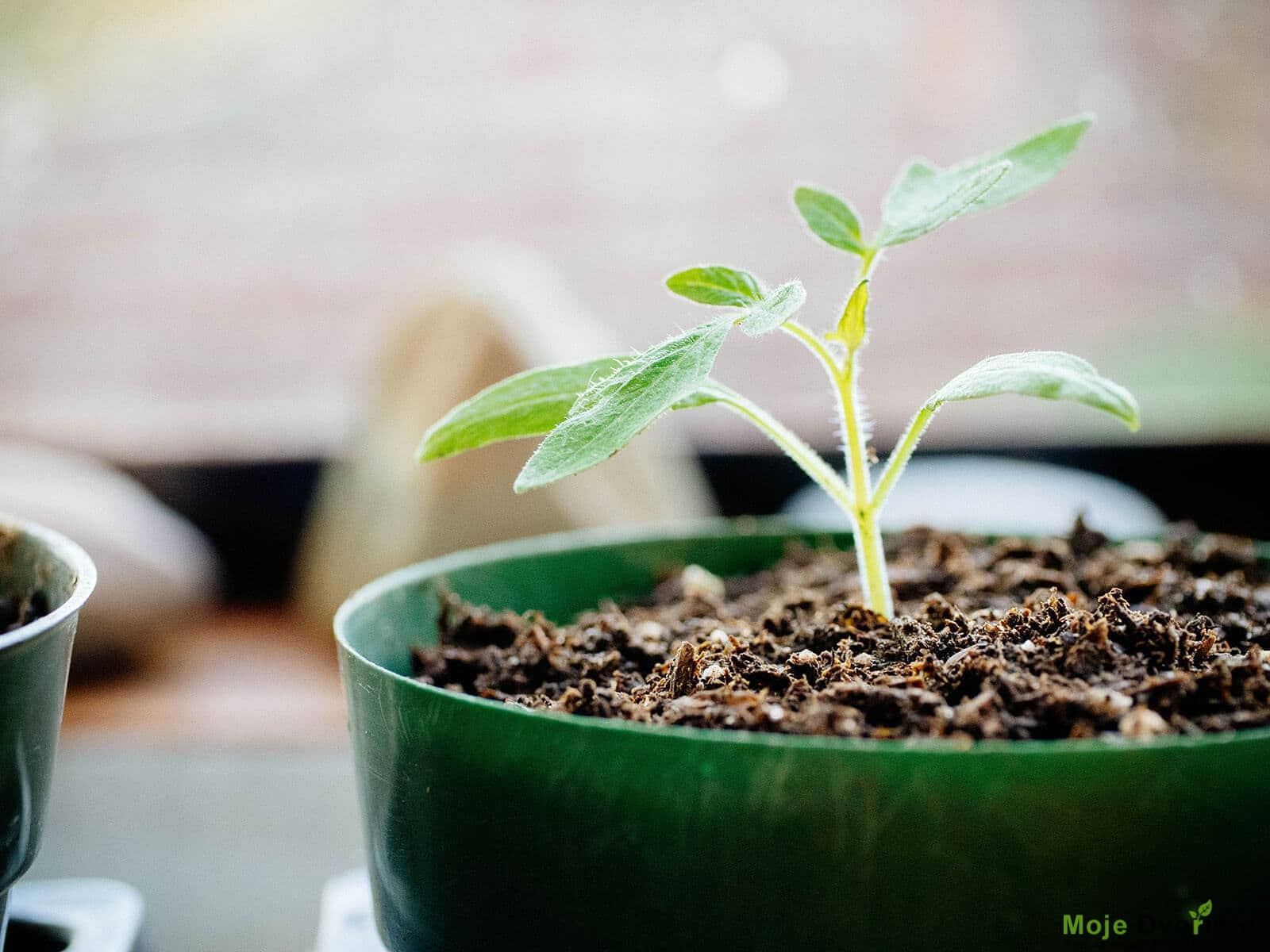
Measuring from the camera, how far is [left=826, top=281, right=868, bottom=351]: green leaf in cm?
44

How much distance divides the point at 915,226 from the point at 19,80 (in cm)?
178

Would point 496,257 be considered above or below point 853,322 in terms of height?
above

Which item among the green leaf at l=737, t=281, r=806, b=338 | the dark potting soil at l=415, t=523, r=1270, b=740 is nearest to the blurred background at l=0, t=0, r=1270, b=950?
the dark potting soil at l=415, t=523, r=1270, b=740

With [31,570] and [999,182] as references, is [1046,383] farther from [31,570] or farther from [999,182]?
[31,570]

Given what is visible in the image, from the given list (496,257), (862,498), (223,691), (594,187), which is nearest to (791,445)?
(862,498)

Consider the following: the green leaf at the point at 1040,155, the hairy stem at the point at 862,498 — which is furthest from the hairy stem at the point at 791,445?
the green leaf at the point at 1040,155

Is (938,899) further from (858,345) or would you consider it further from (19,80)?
(19,80)

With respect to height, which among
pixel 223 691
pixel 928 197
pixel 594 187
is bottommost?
pixel 223 691

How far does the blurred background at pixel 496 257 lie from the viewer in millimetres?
1466

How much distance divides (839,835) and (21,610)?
363mm

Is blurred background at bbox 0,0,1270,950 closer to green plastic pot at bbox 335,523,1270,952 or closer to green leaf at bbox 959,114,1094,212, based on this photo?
green leaf at bbox 959,114,1094,212

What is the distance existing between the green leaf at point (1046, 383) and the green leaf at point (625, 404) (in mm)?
81

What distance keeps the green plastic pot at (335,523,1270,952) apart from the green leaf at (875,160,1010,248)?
0.63 feet

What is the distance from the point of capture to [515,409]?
44 centimetres
